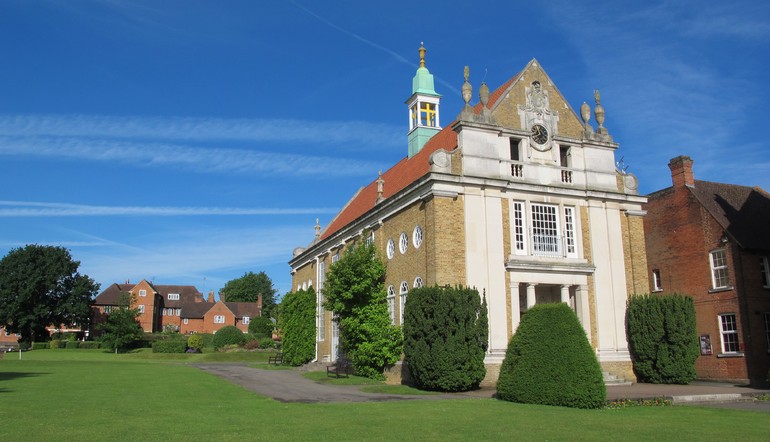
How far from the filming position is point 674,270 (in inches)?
1238

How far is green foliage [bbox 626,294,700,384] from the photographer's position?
24.9 m

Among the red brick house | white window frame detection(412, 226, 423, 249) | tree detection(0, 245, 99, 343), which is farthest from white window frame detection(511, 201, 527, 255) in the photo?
tree detection(0, 245, 99, 343)

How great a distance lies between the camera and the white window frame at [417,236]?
2579 cm

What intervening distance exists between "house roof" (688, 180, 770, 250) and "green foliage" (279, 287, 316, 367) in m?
22.8

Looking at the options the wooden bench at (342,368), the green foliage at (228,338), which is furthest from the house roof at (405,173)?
the green foliage at (228,338)

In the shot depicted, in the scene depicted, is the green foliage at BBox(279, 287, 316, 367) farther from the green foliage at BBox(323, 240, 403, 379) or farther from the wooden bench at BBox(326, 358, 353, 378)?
the green foliage at BBox(323, 240, 403, 379)

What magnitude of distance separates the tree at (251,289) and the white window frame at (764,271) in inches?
3999

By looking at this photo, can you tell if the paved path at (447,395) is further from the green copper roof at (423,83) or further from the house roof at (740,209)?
the green copper roof at (423,83)

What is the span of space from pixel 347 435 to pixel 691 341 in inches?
768

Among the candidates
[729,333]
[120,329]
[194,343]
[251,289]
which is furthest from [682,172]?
[251,289]

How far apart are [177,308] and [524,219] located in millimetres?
85810

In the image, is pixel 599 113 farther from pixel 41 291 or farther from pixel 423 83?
pixel 41 291

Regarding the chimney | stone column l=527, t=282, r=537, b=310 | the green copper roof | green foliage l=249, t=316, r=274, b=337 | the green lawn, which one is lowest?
the green lawn

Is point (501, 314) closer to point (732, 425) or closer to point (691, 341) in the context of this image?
point (691, 341)
